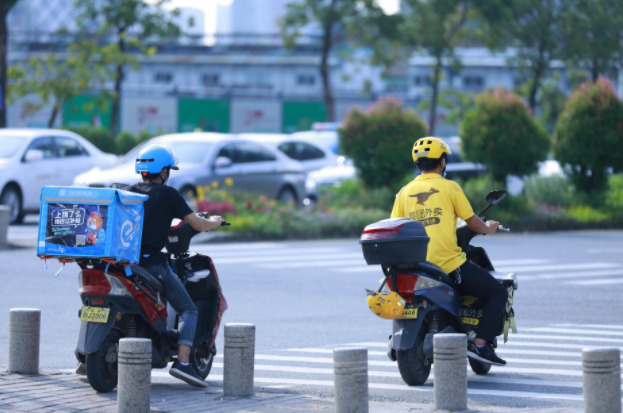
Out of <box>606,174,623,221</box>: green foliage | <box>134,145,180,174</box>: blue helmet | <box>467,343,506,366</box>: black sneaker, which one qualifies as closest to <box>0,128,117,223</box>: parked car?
<box>606,174,623,221</box>: green foliage

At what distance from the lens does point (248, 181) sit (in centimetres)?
2594

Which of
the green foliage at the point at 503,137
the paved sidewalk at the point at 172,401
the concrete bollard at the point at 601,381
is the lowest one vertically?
the paved sidewalk at the point at 172,401

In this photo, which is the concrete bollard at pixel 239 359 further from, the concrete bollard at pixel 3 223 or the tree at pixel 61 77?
the tree at pixel 61 77

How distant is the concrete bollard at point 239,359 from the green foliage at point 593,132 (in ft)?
71.9

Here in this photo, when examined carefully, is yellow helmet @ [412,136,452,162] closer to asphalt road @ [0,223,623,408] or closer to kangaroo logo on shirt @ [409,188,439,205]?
kangaroo logo on shirt @ [409,188,439,205]

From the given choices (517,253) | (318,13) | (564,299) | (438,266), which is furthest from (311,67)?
(438,266)

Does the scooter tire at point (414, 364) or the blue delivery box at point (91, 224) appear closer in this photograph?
the blue delivery box at point (91, 224)

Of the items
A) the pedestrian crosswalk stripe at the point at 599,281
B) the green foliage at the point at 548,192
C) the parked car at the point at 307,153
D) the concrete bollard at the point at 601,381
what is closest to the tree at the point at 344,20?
the parked car at the point at 307,153

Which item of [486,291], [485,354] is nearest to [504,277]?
[486,291]

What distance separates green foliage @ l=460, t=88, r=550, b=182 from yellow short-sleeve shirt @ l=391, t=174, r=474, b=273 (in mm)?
19316

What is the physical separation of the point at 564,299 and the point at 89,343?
26.9 feet

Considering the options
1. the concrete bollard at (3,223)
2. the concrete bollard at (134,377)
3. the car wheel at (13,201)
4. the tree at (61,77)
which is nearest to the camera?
the concrete bollard at (134,377)

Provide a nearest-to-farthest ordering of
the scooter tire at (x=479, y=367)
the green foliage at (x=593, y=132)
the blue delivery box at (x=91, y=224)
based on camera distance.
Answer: the blue delivery box at (x=91, y=224), the scooter tire at (x=479, y=367), the green foliage at (x=593, y=132)

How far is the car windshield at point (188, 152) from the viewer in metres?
25.1
